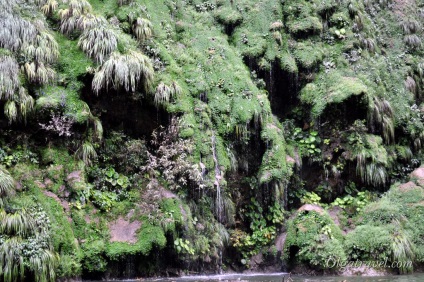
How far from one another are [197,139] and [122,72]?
3.83 meters

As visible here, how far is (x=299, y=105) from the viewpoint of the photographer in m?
21.8

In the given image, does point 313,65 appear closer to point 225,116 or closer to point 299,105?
point 299,105

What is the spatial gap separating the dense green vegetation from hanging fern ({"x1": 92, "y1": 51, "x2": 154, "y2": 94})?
6 cm

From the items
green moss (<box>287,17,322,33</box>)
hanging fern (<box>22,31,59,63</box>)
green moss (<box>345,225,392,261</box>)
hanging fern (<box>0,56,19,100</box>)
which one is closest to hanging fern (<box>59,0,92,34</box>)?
hanging fern (<box>22,31,59,63</box>)

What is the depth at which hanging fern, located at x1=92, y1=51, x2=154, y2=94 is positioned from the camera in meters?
15.4

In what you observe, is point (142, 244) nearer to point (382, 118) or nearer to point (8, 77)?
point (8, 77)

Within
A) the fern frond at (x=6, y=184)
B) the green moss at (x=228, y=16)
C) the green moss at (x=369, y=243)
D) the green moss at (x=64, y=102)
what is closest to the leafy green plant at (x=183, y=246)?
the green moss at (x=64, y=102)

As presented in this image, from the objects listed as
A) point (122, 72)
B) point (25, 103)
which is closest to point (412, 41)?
point (122, 72)

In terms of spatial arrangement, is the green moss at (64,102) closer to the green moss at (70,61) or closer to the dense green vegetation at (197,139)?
the dense green vegetation at (197,139)

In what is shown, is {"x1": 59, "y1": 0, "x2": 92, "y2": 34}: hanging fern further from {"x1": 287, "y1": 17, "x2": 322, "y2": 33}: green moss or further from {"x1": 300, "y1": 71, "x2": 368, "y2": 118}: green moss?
{"x1": 287, "y1": 17, "x2": 322, "y2": 33}: green moss

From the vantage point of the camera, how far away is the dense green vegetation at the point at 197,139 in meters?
13.9

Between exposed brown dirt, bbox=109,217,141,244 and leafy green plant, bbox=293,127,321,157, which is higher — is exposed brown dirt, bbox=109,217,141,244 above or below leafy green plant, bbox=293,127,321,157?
below

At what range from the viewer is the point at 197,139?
1711 cm

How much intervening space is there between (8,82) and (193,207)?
24.5 ft
